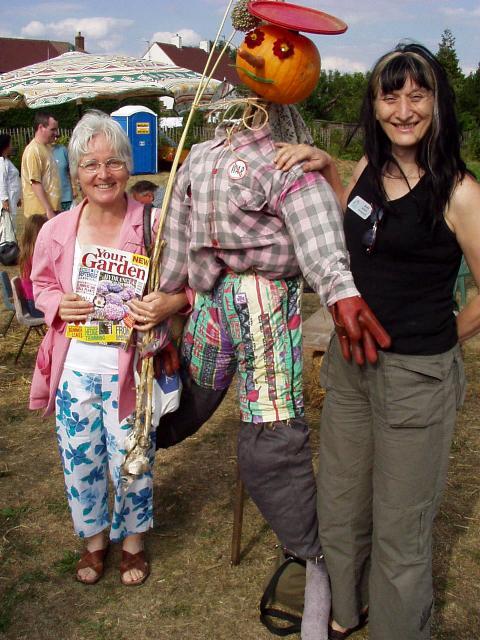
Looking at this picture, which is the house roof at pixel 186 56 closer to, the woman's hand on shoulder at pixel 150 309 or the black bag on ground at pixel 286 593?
the woman's hand on shoulder at pixel 150 309

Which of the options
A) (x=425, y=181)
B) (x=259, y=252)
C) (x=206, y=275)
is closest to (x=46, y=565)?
(x=206, y=275)

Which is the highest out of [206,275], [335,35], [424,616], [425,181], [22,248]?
[335,35]

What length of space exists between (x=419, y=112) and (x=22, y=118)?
75.9ft

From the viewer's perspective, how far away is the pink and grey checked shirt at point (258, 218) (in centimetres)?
208

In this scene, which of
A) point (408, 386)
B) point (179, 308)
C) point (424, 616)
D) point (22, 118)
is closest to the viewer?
point (408, 386)

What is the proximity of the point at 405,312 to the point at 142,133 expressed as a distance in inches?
669

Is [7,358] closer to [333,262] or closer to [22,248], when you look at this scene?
[22,248]

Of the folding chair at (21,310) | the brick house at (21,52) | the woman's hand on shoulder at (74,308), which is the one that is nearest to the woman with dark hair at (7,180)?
the folding chair at (21,310)

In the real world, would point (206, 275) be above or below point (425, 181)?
below

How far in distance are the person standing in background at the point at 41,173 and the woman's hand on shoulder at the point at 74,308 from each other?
4.87 m

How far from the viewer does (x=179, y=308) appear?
8.55ft

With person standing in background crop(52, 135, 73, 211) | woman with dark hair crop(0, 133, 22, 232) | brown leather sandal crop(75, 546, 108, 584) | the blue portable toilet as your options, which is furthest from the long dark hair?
the blue portable toilet

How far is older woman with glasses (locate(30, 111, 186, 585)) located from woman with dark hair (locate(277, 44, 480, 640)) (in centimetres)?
69

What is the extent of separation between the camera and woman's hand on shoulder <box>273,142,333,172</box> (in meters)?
2.14
